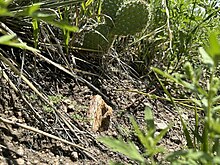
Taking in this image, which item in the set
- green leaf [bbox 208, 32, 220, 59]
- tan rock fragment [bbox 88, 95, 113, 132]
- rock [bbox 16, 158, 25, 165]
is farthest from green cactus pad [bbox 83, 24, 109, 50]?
green leaf [bbox 208, 32, 220, 59]

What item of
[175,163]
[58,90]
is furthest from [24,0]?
[175,163]

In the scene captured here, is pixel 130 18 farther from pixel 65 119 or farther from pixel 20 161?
pixel 20 161

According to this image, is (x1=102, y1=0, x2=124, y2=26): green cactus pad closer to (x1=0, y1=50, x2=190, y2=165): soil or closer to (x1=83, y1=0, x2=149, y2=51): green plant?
(x1=83, y1=0, x2=149, y2=51): green plant

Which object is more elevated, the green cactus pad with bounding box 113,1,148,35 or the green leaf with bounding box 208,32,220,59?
the green leaf with bounding box 208,32,220,59

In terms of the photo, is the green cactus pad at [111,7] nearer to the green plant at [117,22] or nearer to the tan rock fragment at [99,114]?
the green plant at [117,22]

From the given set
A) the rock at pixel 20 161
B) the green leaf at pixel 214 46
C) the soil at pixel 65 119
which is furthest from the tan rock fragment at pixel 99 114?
the green leaf at pixel 214 46

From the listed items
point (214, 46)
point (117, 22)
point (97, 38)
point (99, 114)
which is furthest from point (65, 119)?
point (214, 46)
